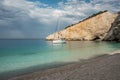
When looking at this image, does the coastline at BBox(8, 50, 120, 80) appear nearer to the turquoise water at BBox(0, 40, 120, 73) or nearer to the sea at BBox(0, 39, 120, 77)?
the sea at BBox(0, 39, 120, 77)

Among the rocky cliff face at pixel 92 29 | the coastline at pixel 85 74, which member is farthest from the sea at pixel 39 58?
the rocky cliff face at pixel 92 29

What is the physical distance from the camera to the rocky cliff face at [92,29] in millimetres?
94500

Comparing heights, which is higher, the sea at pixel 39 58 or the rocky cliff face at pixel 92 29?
the rocky cliff face at pixel 92 29

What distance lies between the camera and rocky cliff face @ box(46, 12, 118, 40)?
310 ft

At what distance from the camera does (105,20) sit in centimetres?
9531

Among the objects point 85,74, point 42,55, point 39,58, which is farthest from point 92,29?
point 85,74

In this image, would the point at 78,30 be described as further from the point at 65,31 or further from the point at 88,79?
the point at 88,79

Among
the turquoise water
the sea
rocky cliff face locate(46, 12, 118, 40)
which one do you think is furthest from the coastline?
rocky cliff face locate(46, 12, 118, 40)

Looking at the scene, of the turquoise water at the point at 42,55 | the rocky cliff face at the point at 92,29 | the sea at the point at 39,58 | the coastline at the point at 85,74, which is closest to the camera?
the coastline at the point at 85,74

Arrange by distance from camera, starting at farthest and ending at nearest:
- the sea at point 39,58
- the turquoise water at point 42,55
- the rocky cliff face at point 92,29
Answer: the rocky cliff face at point 92,29
the turquoise water at point 42,55
the sea at point 39,58

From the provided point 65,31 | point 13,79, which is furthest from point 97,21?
point 13,79

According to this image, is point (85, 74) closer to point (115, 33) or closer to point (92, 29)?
point (115, 33)

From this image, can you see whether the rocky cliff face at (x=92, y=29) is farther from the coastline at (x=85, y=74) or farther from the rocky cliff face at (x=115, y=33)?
the coastline at (x=85, y=74)

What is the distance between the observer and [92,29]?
97.0 meters
